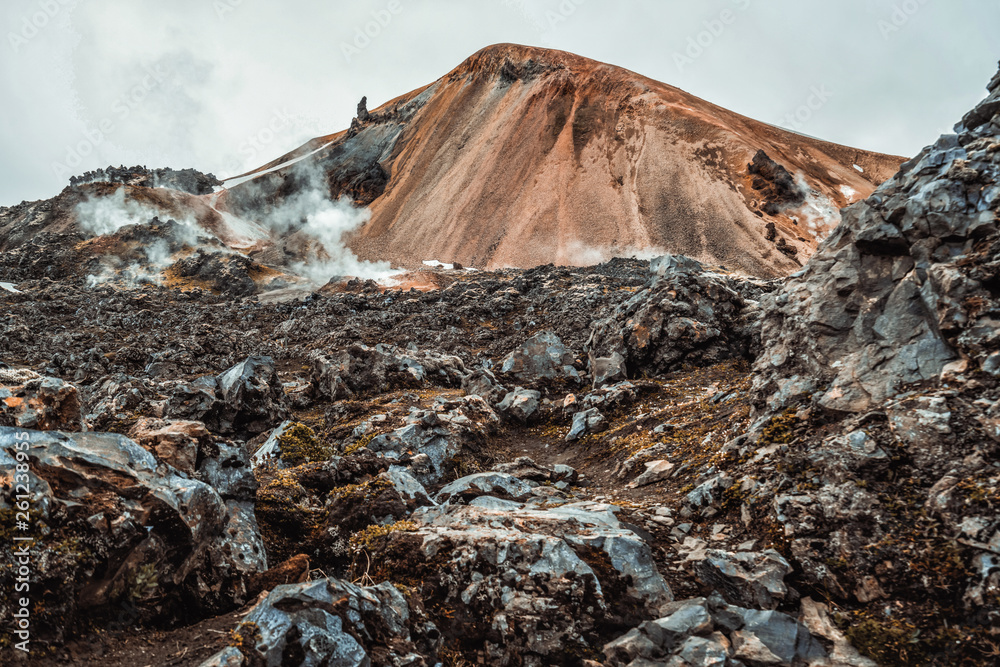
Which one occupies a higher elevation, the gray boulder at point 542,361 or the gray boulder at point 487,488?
the gray boulder at point 542,361

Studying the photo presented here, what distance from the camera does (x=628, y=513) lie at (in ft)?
24.2

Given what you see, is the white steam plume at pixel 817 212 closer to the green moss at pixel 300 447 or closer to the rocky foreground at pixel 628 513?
the rocky foreground at pixel 628 513

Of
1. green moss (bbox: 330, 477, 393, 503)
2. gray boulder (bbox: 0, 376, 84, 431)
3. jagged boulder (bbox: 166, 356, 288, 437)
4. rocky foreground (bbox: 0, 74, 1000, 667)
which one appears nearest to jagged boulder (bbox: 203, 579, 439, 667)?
rocky foreground (bbox: 0, 74, 1000, 667)

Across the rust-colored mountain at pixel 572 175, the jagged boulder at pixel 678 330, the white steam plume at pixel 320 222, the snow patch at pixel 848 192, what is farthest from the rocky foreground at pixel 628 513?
the snow patch at pixel 848 192

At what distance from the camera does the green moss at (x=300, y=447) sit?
9.38 m

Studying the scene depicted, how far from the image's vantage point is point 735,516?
6.77 meters

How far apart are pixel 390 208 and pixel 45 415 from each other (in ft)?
255

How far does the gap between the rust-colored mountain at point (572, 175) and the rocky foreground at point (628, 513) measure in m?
45.0

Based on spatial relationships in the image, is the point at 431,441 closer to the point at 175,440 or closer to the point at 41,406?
the point at 175,440

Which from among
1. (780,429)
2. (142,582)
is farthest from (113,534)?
(780,429)

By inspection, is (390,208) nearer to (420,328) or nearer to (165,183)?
(165,183)

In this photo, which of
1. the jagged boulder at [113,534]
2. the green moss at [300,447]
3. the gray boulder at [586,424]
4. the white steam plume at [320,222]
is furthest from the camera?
the white steam plume at [320,222]

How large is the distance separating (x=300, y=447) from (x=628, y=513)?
5914mm

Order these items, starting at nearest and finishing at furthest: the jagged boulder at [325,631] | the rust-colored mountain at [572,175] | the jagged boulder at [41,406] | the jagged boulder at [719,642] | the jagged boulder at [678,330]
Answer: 1. the jagged boulder at [325,631]
2. the jagged boulder at [719,642]
3. the jagged boulder at [41,406]
4. the jagged boulder at [678,330]
5. the rust-colored mountain at [572,175]
